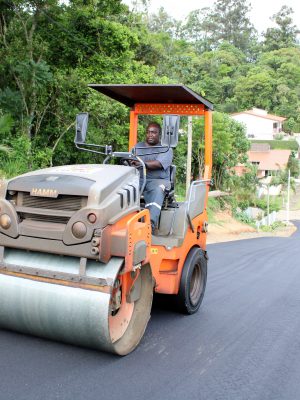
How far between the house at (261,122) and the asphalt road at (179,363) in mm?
59407

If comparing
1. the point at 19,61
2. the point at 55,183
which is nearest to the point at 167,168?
the point at 55,183

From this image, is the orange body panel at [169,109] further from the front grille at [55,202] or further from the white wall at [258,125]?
the white wall at [258,125]

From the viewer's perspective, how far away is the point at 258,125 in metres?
65.9

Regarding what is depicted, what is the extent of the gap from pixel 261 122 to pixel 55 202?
63.7m

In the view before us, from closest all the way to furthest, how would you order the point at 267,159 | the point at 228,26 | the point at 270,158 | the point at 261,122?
1. the point at 270,158
2. the point at 267,159
3. the point at 261,122
4. the point at 228,26

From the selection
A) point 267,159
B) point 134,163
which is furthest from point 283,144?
point 134,163

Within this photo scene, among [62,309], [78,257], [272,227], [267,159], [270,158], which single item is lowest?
[272,227]

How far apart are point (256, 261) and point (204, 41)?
80.1 metres

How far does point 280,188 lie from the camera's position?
54.7 m

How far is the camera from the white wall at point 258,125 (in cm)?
6489

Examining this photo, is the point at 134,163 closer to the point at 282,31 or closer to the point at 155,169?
the point at 155,169

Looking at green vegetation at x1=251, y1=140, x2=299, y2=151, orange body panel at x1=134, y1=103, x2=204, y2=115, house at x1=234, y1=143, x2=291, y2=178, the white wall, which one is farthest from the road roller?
the white wall

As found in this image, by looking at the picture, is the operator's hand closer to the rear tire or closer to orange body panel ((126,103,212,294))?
orange body panel ((126,103,212,294))

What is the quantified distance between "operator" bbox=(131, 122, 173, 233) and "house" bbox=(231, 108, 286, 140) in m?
58.9
